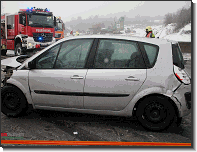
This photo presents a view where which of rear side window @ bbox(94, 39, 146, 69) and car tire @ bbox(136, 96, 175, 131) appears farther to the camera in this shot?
rear side window @ bbox(94, 39, 146, 69)

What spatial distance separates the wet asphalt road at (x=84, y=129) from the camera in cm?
305

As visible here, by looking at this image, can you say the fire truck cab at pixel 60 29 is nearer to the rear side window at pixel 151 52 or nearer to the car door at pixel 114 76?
the car door at pixel 114 76

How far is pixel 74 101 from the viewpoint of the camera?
3396 mm

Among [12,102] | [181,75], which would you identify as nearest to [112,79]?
[181,75]

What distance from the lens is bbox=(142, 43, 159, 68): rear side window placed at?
128 inches

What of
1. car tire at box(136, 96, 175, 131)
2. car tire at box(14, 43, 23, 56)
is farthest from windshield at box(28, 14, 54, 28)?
car tire at box(136, 96, 175, 131)

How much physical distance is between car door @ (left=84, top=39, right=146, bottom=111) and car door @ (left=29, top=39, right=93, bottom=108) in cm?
17

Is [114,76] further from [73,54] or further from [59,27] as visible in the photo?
[59,27]

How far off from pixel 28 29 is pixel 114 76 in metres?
11.3

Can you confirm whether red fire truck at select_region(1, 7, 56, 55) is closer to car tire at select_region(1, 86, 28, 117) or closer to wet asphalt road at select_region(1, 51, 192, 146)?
car tire at select_region(1, 86, 28, 117)

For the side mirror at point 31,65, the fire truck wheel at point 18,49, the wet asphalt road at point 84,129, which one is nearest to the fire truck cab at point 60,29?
the fire truck wheel at point 18,49

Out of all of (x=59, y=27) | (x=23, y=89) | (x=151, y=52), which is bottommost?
(x=23, y=89)

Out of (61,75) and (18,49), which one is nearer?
(61,75)

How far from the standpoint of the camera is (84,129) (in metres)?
3.34
